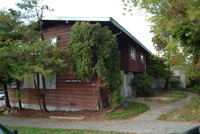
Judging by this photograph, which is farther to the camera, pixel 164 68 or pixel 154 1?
pixel 164 68

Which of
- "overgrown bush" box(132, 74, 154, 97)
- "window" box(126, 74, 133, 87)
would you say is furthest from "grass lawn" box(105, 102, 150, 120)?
Answer: "overgrown bush" box(132, 74, 154, 97)

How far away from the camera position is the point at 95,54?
9.77 metres

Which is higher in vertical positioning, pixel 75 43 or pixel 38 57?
pixel 75 43

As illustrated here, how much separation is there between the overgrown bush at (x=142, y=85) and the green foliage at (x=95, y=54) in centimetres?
614

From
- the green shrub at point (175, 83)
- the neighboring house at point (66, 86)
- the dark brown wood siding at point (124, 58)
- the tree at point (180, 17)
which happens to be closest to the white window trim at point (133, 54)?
the dark brown wood siding at point (124, 58)

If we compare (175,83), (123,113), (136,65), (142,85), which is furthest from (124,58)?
(175,83)

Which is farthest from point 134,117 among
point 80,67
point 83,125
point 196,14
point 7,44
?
point 7,44

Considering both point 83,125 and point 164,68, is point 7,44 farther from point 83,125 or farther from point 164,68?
point 164,68

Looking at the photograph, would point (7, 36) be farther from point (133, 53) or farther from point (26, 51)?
point (133, 53)

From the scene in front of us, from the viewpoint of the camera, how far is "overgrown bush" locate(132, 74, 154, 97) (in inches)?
620

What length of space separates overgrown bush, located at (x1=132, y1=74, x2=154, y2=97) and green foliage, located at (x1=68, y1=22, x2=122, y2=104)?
614 centimetres

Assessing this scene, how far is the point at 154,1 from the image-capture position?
33.6 feet

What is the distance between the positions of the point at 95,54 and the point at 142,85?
7.40m

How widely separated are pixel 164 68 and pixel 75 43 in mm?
14418
